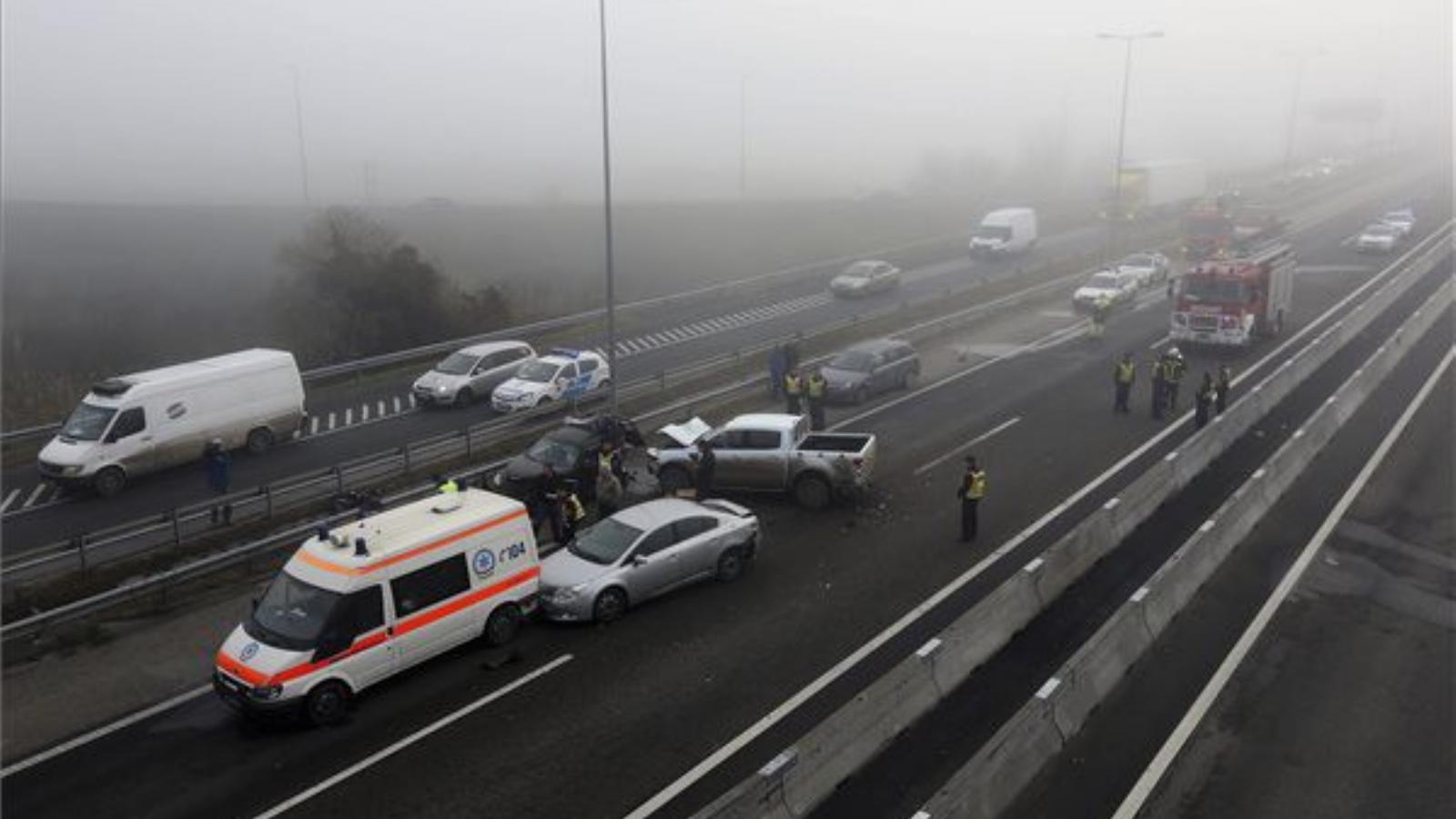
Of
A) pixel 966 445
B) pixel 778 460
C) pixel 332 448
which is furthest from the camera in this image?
pixel 332 448

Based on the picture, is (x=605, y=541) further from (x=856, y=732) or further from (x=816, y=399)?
(x=816, y=399)

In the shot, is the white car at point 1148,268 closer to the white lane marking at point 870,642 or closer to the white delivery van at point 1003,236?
the white delivery van at point 1003,236

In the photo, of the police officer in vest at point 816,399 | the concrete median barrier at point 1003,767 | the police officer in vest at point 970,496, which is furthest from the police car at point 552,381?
the concrete median barrier at point 1003,767

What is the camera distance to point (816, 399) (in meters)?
24.8

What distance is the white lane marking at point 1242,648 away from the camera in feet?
34.0

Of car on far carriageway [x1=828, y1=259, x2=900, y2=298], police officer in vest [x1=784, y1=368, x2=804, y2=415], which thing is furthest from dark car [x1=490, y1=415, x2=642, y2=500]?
car on far carriageway [x1=828, y1=259, x2=900, y2=298]

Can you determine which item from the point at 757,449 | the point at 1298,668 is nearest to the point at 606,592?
the point at 757,449

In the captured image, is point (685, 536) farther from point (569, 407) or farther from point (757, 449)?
point (569, 407)

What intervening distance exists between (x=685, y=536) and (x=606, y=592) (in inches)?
63.4

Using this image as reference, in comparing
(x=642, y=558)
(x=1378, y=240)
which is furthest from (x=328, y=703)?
(x=1378, y=240)

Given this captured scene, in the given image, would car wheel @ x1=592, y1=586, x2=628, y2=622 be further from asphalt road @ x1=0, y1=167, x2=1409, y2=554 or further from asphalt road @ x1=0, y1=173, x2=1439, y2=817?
asphalt road @ x1=0, y1=167, x2=1409, y2=554

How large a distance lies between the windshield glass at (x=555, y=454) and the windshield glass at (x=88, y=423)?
9079mm

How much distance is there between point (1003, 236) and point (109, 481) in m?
44.0

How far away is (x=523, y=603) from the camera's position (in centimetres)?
1440
